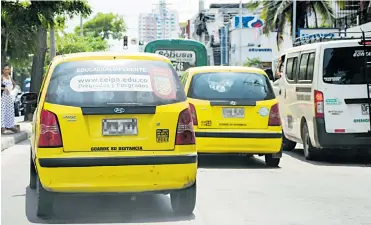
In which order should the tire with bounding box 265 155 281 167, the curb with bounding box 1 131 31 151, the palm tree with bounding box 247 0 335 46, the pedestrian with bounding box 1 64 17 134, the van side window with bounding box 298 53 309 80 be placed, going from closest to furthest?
the tire with bounding box 265 155 281 167 < the van side window with bounding box 298 53 309 80 < the curb with bounding box 1 131 31 151 < the pedestrian with bounding box 1 64 17 134 < the palm tree with bounding box 247 0 335 46

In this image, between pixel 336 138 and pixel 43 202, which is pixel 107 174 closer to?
pixel 43 202

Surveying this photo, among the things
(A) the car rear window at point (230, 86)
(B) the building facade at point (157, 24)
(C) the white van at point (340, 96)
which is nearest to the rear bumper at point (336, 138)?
(C) the white van at point (340, 96)

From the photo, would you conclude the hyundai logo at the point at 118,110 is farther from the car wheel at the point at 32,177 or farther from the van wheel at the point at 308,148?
the van wheel at the point at 308,148

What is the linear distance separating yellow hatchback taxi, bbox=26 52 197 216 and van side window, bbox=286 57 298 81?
7161mm

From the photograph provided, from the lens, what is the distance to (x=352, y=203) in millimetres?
8516

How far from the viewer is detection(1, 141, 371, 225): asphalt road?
7.47 metres

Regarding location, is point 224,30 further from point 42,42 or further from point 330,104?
point 330,104

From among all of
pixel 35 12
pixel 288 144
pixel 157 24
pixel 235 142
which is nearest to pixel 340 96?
pixel 235 142

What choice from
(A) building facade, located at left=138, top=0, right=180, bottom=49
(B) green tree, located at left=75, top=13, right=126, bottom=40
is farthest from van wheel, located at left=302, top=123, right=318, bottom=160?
(A) building facade, located at left=138, top=0, right=180, bottom=49

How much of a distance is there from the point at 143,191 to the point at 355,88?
6.33 metres

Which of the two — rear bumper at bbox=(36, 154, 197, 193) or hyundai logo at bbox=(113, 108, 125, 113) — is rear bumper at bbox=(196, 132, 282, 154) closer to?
rear bumper at bbox=(36, 154, 197, 193)

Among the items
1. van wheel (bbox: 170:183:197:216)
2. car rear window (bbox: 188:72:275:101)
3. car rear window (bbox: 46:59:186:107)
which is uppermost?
car rear window (bbox: 46:59:186:107)

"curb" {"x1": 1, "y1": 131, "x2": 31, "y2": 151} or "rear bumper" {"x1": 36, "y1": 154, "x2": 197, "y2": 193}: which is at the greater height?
"rear bumper" {"x1": 36, "y1": 154, "x2": 197, "y2": 193}

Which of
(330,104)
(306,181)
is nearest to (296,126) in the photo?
(330,104)
